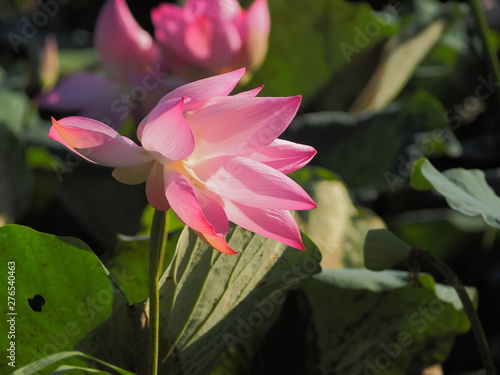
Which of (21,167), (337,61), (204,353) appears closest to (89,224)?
(21,167)

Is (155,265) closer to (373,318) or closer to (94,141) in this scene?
(94,141)

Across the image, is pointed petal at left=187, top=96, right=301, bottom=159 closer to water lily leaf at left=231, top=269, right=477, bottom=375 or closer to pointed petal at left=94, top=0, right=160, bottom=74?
water lily leaf at left=231, top=269, right=477, bottom=375

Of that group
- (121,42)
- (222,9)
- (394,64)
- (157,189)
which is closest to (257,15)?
(222,9)

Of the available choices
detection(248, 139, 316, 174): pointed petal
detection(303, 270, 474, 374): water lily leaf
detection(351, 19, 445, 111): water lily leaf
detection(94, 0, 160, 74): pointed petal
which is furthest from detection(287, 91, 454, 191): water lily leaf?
detection(248, 139, 316, 174): pointed petal

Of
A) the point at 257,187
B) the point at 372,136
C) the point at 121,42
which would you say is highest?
the point at 257,187

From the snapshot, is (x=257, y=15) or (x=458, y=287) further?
(x=257, y=15)

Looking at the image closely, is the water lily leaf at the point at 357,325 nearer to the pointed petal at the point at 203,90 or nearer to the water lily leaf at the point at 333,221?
the water lily leaf at the point at 333,221
